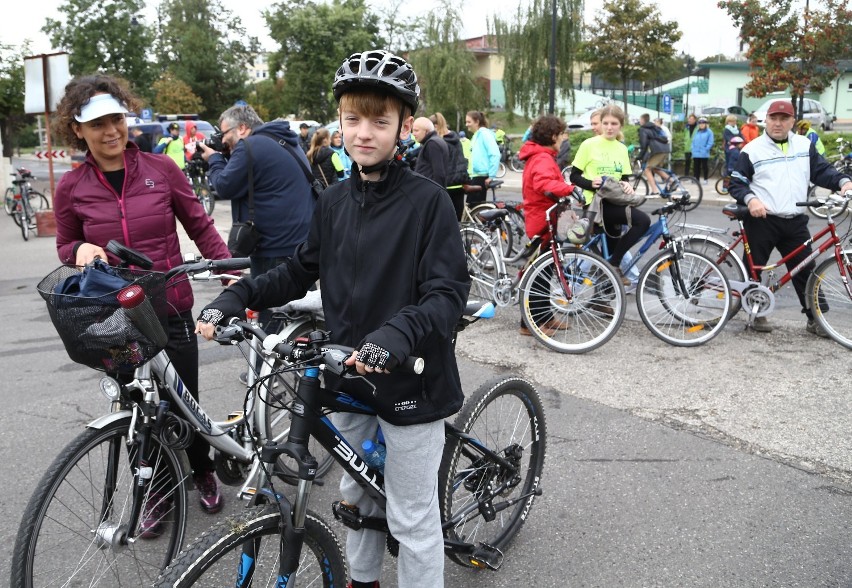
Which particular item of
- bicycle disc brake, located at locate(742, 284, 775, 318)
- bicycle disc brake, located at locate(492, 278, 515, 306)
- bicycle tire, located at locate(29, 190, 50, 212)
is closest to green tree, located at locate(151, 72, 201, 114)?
bicycle tire, located at locate(29, 190, 50, 212)

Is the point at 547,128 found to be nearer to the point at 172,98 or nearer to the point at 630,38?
the point at 630,38

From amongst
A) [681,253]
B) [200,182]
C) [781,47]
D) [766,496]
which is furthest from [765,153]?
[781,47]

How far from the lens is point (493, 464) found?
10.1 ft

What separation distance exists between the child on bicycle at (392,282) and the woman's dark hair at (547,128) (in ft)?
13.6

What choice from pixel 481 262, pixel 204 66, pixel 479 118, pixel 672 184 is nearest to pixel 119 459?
pixel 481 262

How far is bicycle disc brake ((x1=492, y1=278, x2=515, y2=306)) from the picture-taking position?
7043 millimetres

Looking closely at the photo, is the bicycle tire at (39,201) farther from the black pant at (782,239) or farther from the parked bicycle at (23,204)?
the black pant at (782,239)

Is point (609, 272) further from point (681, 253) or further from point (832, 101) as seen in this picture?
point (832, 101)

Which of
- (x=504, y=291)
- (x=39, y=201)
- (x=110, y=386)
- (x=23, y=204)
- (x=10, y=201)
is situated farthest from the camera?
(x=39, y=201)

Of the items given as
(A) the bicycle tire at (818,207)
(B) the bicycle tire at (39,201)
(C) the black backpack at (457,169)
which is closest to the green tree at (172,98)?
(B) the bicycle tire at (39,201)

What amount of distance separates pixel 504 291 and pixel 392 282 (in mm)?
4825

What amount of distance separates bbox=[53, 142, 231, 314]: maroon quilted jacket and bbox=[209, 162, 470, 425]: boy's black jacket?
1.09m

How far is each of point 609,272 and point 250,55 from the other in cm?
6889

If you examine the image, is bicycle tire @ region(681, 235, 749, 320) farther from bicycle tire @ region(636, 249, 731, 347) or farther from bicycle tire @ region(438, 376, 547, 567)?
bicycle tire @ region(438, 376, 547, 567)
